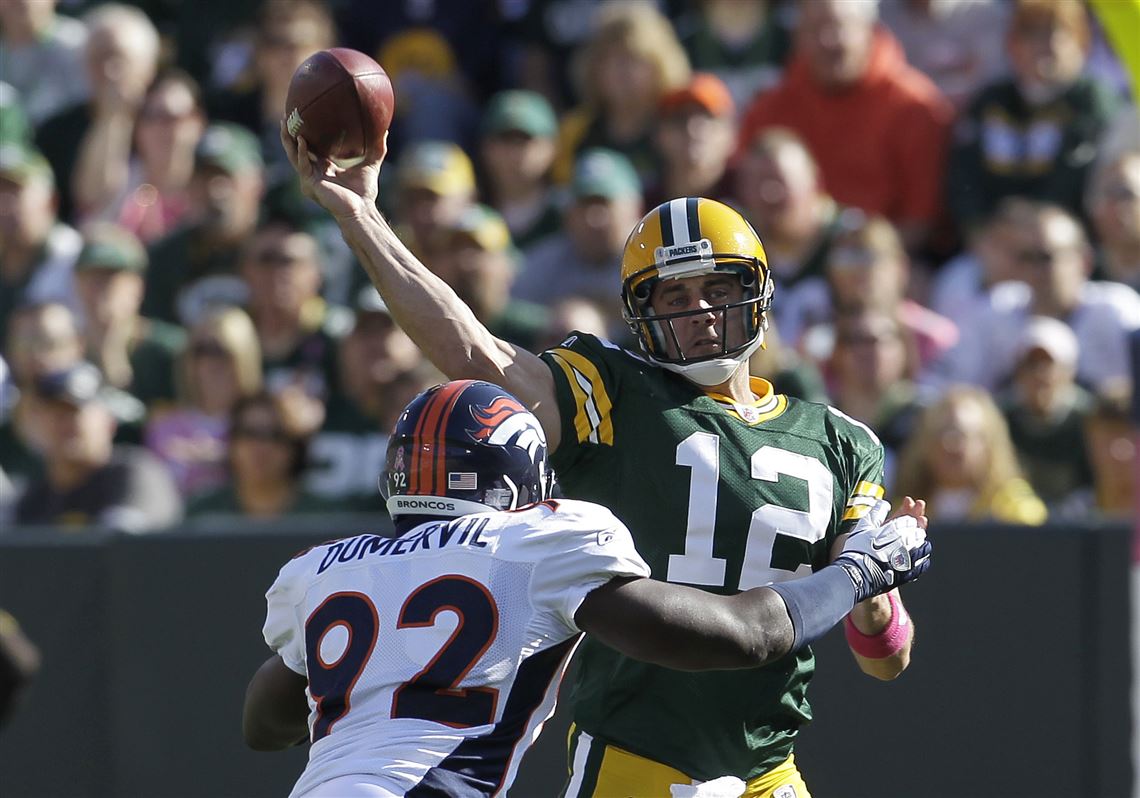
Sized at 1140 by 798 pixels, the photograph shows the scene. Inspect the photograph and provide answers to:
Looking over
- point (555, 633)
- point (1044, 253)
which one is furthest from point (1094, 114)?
point (555, 633)

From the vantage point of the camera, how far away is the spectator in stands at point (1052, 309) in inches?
303

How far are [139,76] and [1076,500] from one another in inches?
212

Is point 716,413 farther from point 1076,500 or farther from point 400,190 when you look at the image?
point 400,190

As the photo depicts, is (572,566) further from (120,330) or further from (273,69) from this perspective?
(273,69)

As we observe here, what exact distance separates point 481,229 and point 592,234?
21.0 inches

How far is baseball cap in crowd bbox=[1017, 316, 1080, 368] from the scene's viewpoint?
7.38 metres

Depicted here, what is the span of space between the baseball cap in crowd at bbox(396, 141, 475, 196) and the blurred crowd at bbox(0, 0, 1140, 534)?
2cm

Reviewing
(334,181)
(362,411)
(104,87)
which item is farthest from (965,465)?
(104,87)

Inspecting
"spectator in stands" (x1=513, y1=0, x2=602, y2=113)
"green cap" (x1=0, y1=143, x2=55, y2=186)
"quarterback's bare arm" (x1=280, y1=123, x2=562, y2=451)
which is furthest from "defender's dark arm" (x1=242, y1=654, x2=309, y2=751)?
"spectator in stands" (x1=513, y1=0, x2=602, y2=113)

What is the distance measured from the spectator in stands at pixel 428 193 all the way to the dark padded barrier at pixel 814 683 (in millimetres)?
1878

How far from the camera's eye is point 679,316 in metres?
4.33

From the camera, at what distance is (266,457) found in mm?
7801

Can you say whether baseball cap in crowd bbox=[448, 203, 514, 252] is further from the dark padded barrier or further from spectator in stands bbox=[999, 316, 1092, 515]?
spectator in stands bbox=[999, 316, 1092, 515]

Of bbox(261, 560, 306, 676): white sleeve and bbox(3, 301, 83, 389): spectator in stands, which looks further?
bbox(3, 301, 83, 389): spectator in stands
